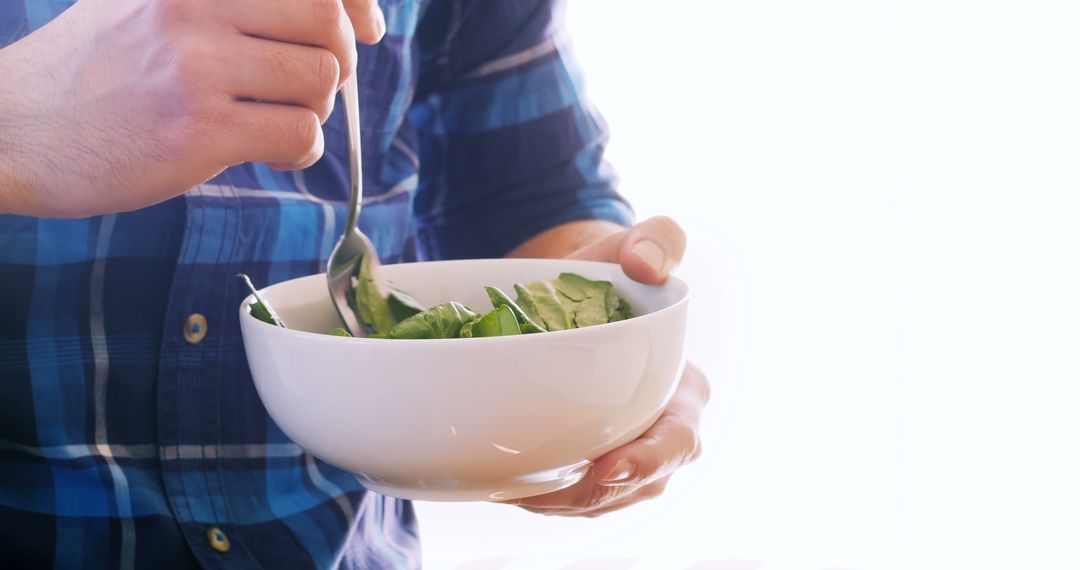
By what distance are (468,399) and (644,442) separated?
162mm

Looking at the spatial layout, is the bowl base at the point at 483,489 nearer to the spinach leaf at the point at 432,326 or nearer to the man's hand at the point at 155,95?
the spinach leaf at the point at 432,326

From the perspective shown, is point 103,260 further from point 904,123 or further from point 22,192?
point 904,123

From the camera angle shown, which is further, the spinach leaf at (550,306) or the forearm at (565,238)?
the forearm at (565,238)

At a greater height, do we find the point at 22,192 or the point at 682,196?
the point at 22,192

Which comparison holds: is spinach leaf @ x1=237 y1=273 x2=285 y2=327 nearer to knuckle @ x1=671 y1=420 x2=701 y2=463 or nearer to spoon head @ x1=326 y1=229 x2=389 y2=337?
spoon head @ x1=326 y1=229 x2=389 y2=337

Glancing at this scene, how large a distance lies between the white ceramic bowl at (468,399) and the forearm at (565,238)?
0.43m

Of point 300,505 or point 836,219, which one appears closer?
point 300,505

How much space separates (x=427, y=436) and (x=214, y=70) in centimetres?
21

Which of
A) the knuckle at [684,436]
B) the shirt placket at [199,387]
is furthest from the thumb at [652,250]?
the shirt placket at [199,387]

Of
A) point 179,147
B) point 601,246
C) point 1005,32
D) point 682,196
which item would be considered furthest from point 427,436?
point 1005,32

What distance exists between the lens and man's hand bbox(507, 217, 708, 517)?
543 millimetres

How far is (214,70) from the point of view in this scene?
44 centimetres

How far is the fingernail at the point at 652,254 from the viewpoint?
2.06 feet

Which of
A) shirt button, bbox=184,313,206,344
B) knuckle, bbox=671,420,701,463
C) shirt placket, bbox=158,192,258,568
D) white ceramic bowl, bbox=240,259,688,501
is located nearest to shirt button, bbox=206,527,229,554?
shirt placket, bbox=158,192,258,568
